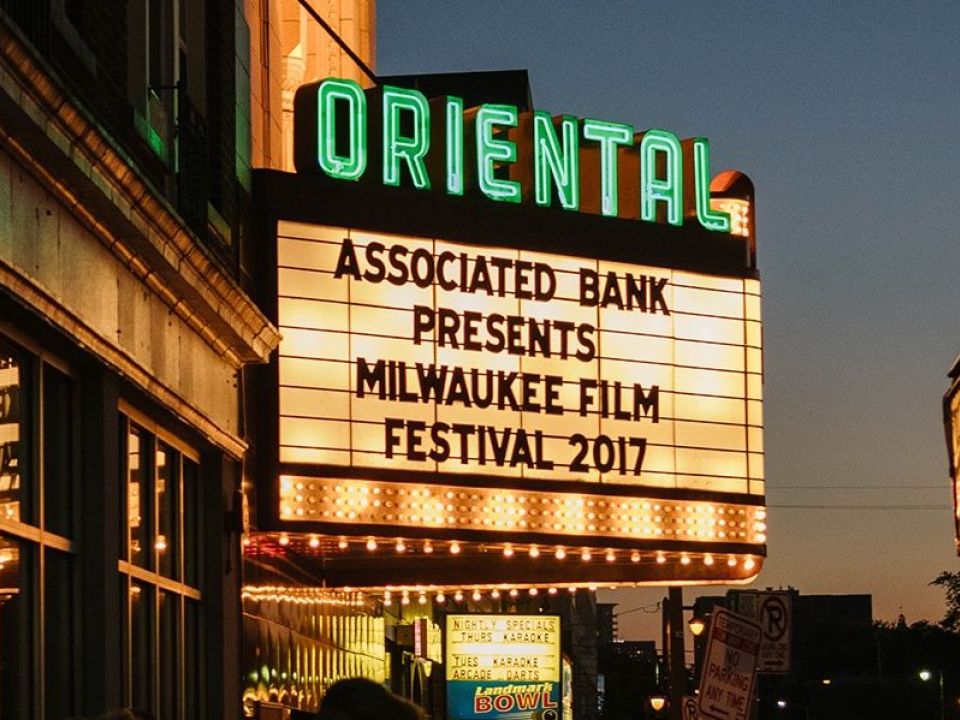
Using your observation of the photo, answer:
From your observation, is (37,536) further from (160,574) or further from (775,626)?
(775,626)

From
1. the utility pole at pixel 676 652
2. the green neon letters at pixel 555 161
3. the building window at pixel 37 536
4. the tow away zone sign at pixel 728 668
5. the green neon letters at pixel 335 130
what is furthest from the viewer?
the utility pole at pixel 676 652

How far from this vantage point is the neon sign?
64.6 ft

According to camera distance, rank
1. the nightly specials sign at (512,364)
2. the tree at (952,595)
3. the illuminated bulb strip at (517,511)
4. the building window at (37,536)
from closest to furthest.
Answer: the building window at (37,536) < the illuminated bulb strip at (517,511) < the nightly specials sign at (512,364) < the tree at (952,595)

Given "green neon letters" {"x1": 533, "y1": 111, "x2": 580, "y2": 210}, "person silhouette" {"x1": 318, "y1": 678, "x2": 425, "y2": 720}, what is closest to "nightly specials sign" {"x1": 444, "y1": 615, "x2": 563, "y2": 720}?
"green neon letters" {"x1": 533, "y1": 111, "x2": 580, "y2": 210}

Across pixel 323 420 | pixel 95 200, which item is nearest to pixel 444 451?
pixel 323 420

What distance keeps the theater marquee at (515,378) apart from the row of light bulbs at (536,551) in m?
0.06

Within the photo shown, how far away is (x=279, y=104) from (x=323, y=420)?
399 centimetres

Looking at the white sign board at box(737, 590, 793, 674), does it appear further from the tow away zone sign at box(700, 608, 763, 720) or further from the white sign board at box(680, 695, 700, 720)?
the white sign board at box(680, 695, 700, 720)

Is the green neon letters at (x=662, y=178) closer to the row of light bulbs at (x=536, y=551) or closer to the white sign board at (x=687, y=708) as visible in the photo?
the row of light bulbs at (x=536, y=551)

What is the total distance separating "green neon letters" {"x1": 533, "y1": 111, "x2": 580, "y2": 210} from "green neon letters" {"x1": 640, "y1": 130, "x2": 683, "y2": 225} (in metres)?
0.77

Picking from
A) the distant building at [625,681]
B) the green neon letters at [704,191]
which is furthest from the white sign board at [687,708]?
the distant building at [625,681]

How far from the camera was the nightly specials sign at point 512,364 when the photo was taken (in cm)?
1906

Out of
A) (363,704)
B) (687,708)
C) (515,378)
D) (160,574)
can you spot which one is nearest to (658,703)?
(687,708)

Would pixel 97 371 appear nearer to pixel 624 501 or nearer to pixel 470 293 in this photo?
pixel 470 293
